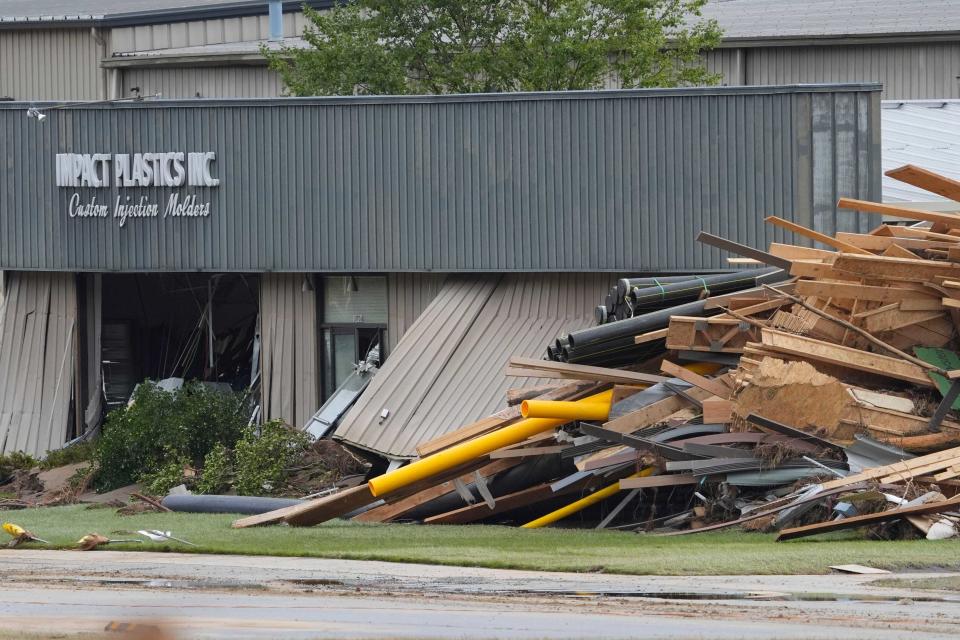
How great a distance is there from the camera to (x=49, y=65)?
118ft

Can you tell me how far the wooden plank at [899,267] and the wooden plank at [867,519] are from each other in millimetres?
3009

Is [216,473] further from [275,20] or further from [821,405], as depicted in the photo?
[275,20]

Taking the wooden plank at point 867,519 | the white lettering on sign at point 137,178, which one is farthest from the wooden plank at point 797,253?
the white lettering on sign at point 137,178

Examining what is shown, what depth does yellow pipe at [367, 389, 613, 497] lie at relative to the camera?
1531 cm

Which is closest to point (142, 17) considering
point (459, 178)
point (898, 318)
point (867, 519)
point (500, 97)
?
point (459, 178)

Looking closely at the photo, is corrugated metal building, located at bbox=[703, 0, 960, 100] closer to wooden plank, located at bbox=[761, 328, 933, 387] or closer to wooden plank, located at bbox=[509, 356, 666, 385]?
wooden plank, located at bbox=[509, 356, 666, 385]

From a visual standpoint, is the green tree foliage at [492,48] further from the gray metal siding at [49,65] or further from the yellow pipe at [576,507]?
the yellow pipe at [576,507]

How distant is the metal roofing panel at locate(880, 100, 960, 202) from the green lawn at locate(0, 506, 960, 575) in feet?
33.4

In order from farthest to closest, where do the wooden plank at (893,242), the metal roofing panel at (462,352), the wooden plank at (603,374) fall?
the metal roofing panel at (462,352)
the wooden plank at (603,374)
the wooden plank at (893,242)

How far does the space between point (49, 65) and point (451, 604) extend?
3019cm

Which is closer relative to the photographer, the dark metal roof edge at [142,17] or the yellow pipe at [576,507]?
the yellow pipe at [576,507]

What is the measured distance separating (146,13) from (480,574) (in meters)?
27.3

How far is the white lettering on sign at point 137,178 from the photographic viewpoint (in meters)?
23.4

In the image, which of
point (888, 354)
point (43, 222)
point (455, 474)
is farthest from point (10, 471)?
point (888, 354)
